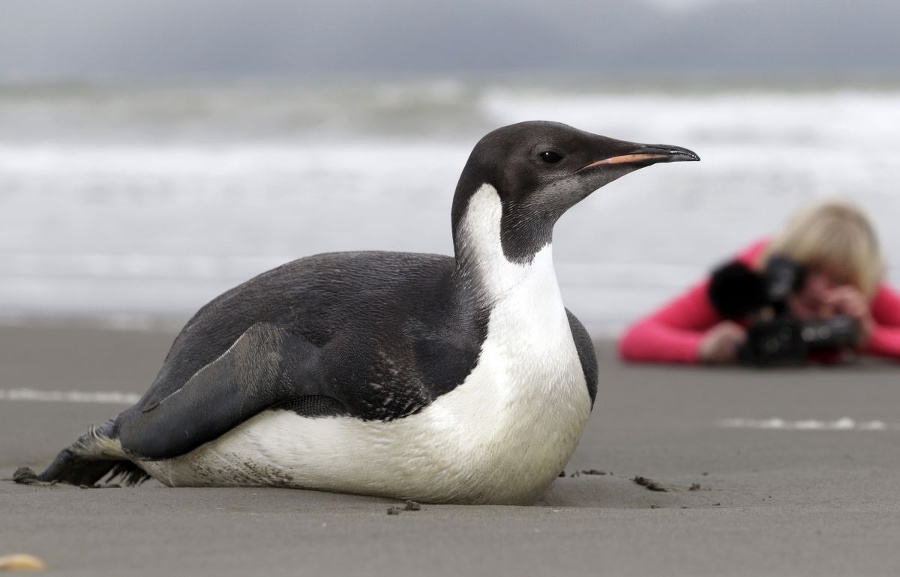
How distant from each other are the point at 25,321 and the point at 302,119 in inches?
591

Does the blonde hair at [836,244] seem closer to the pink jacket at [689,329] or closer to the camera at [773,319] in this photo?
the camera at [773,319]

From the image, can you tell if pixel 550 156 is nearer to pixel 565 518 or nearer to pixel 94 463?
pixel 565 518

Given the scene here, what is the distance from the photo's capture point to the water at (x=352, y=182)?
33.8 ft

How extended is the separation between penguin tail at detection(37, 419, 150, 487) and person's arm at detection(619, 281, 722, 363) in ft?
13.0

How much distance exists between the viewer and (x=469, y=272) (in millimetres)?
3510

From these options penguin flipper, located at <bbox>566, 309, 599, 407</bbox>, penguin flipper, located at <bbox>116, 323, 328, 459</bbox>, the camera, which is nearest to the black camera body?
the camera

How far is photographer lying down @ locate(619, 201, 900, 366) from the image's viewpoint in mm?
7379

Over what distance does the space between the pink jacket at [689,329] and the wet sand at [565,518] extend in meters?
1.79

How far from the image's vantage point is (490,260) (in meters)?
3.48

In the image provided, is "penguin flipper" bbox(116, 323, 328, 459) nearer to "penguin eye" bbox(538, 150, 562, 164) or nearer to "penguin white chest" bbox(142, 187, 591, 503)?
"penguin white chest" bbox(142, 187, 591, 503)

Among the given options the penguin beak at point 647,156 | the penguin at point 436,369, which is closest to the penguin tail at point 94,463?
the penguin at point 436,369

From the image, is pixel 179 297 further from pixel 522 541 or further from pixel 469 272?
pixel 522 541

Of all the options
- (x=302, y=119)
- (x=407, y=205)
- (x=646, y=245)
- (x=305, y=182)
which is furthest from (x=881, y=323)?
(x=302, y=119)

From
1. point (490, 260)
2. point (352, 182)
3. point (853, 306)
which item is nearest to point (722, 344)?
point (853, 306)
